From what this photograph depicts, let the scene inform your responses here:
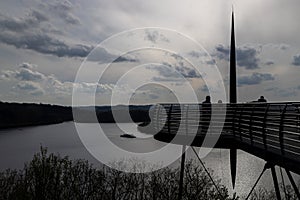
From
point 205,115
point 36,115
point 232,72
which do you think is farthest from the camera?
point 36,115

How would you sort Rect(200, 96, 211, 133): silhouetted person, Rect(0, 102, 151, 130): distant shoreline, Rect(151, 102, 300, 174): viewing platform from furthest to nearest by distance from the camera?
Rect(0, 102, 151, 130): distant shoreline < Rect(200, 96, 211, 133): silhouetted person < Rect(151, 102, 300, 174): viewing platform

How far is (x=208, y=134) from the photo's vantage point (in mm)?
12625

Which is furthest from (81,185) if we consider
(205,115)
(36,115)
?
(36,115)

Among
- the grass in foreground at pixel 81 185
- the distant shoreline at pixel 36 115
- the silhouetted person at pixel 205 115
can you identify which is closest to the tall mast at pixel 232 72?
the silhouetted person at pixel 205 115

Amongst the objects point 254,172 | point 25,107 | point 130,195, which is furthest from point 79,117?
point 130,195

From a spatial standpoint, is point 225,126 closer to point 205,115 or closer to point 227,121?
point 227,121

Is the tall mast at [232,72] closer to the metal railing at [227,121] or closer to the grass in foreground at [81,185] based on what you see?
the metal railing at [227,121]

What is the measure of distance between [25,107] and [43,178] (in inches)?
6486

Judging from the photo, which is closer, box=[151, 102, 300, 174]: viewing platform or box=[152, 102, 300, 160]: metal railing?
box=[151, 102, 300, 174]: viewing platform

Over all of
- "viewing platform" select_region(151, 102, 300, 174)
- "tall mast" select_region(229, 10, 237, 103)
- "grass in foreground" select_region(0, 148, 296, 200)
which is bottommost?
"grass in foreground" select_region(0, 148, 296, 200)

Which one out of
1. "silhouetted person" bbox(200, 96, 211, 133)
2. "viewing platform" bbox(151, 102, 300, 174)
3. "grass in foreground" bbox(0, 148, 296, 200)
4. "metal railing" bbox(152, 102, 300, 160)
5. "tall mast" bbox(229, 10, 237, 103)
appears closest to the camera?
"viewing platform" bbox(151, 102, 300, 174)

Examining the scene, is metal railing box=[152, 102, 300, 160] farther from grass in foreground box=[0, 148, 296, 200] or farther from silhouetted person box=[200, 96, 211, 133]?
grass in foreground box=[0, 148, 296, 200]

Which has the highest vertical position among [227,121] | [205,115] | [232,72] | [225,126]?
[232,72]

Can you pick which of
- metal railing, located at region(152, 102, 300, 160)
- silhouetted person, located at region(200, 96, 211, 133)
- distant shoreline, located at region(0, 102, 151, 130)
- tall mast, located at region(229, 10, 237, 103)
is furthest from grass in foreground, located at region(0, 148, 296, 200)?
distant shoreline, located at region(0, 102, 151, 130)
